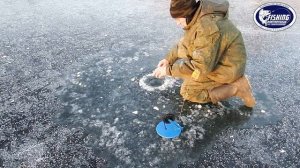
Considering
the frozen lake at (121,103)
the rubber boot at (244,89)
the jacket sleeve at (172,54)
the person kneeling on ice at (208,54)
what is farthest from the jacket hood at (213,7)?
the frozen lake at (121,103)

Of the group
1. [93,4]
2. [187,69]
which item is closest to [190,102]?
[187,69]

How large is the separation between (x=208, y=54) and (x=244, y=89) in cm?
68

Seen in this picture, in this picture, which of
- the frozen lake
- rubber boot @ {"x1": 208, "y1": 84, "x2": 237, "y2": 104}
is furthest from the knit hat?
the frozen lake

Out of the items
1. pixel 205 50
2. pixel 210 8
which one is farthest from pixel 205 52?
pixel 210 8

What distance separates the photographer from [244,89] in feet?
10.7

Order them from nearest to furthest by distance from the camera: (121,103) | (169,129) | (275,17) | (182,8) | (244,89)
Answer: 1. (182,8)
2. (169,129)
3. (244,89)
4. (121,103)
5. (275,17)

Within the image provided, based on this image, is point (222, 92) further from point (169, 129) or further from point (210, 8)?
point (210, 8)

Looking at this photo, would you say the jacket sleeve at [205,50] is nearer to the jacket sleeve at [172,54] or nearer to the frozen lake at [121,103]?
the jacket sleeve at [172,54]

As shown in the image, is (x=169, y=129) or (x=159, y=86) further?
(x=159, y=86)

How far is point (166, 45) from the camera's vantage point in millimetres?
4723

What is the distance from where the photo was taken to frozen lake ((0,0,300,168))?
113 inches

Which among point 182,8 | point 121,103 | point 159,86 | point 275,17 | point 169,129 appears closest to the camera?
point 182,8

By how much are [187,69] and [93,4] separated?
140 inches

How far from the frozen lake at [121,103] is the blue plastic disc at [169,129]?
69 mm
